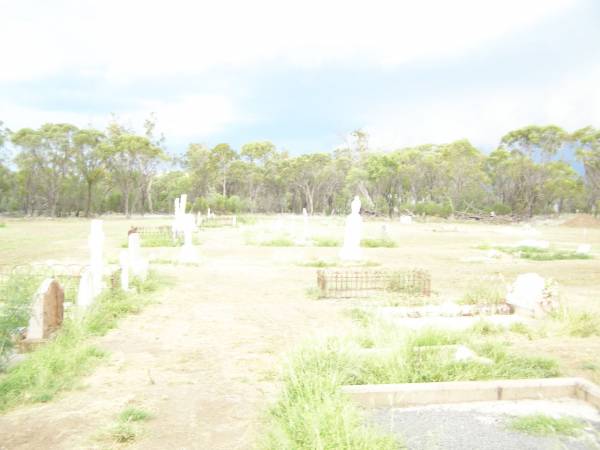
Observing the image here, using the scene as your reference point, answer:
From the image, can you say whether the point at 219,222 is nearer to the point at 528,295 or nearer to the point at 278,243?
the point at 278,243

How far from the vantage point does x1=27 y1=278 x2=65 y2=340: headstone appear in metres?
6.86

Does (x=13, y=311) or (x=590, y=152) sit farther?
(x=590, y=152)

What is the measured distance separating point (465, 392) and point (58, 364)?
4656mm

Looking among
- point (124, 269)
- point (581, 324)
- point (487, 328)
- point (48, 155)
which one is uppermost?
point (48, 155)

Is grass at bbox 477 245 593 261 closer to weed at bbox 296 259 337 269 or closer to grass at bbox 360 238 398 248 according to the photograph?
grass at bbox 360 238 398 248

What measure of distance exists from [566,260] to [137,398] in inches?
739

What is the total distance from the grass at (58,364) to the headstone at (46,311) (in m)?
0.16

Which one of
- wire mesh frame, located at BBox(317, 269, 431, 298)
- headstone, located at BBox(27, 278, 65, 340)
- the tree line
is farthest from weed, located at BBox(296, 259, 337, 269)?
the tree line

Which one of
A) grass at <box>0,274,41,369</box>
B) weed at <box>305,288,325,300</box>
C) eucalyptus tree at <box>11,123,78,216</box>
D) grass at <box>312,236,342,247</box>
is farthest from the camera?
eucalyptus tree at <box>11,123,78,216</box>

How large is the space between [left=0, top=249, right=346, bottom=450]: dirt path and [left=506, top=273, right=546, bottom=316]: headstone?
358cm

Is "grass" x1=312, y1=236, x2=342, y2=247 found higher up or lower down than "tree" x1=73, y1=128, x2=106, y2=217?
lower down

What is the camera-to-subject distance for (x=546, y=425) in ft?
15.3

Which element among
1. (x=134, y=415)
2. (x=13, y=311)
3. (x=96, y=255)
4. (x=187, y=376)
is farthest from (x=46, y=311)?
(x=134, y=415)

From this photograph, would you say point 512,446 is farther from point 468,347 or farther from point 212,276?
point 212,276
